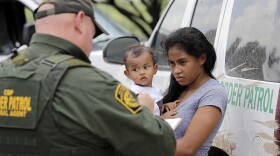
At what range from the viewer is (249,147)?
11.0 ft

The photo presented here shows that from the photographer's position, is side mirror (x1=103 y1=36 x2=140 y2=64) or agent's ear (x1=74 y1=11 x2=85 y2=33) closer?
agent's ear (x1=74 y1=11 x2=85 y2=33)

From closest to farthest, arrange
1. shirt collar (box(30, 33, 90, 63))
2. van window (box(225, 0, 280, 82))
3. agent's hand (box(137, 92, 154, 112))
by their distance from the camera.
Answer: shirt collar (box(30, 33, 90, 63)) → agent's hand (box(137, 92, 154, 112)) → van window (box(225, 0, 280, 82))

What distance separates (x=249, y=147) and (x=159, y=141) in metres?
1.00

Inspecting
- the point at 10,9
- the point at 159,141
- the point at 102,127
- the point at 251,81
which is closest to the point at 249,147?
the point at 251,81

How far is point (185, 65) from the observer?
349cm

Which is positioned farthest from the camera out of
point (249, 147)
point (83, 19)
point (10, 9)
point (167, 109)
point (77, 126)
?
point (10, 9)

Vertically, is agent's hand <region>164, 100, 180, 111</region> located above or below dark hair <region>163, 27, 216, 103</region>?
below

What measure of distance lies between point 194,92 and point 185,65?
0.15m

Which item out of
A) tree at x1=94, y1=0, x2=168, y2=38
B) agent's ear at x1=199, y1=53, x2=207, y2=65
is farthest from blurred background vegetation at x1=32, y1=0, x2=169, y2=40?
agent's ear at x1=199, y1=53, x2=207, y2=65

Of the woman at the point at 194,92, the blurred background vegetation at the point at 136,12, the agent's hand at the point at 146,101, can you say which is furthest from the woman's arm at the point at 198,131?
the blurred background vegetation at the point at 136,12

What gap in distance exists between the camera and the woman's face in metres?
3.48

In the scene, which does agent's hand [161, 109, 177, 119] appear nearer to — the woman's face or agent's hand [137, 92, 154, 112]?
the woman's face

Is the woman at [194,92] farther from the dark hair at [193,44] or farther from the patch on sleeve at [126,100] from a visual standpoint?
the patch on sleeve at [126,100]

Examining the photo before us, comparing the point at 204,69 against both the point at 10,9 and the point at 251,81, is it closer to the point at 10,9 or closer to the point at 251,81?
the point at 251,81
